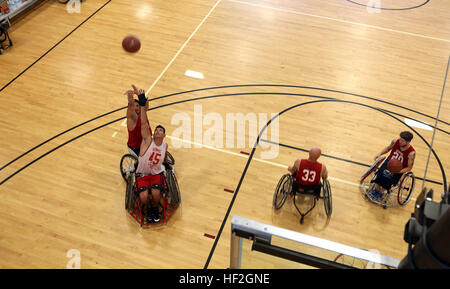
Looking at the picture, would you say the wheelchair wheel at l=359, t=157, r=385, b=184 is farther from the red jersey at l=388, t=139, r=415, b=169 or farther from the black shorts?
the red jersey at l=388, t=139, r=415, b=169

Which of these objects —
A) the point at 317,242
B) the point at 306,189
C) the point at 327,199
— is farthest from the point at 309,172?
the point at 317,242

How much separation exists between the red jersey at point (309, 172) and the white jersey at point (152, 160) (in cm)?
200

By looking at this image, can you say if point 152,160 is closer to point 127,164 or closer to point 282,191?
point 127,164

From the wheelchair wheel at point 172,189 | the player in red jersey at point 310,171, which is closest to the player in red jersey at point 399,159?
the player in red jersey at point 310,171

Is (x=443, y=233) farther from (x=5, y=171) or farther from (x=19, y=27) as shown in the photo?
(x=19, y=27)

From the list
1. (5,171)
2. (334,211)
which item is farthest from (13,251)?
(334,211)

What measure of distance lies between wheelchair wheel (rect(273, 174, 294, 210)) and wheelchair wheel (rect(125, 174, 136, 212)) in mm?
2146

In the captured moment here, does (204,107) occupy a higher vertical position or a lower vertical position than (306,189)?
higher

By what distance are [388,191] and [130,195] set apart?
3.92 m

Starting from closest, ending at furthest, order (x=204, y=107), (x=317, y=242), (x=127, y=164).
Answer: (x=317, y=242)
(x=127, y=164)
(x=204, y=107)

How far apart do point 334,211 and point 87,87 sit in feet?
18.0

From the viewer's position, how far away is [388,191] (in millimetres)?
6211

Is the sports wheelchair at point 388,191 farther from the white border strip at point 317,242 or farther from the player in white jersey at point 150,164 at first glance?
the white border strip at point 317,242

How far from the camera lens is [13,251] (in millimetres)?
5562
